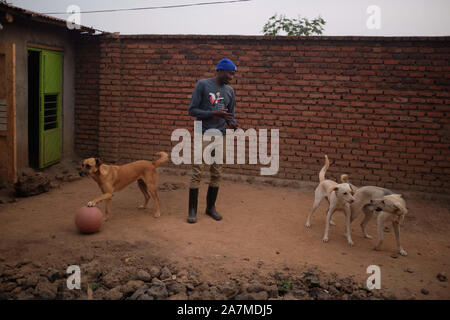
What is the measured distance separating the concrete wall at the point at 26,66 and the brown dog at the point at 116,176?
2873 millimetres

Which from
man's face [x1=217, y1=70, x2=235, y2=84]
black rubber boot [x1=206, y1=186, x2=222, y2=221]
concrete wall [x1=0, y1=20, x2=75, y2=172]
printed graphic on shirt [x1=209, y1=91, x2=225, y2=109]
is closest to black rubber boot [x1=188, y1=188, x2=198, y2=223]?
black rubber boot [x1=206, y1=186, x2=222, y2=221]

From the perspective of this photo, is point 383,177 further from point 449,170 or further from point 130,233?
point 130,233

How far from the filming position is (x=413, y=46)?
23.7 feet

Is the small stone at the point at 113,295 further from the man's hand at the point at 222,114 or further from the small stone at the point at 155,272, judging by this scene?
the man's hand at the point at 222,114

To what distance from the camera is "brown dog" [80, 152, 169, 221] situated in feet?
17.0

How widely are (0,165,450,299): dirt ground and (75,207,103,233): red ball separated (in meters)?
0.11

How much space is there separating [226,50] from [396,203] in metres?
4.90

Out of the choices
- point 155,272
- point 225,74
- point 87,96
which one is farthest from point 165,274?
point 87,96

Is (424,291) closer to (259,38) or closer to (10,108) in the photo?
(259,38)

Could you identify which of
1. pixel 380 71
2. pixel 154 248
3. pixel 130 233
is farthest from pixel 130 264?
pixel 380 71

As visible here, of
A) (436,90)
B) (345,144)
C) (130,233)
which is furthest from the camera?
(345,144)

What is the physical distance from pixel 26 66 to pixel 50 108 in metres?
1.19

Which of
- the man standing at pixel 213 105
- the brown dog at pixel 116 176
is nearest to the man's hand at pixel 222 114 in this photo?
the man standing at pixel 213 105

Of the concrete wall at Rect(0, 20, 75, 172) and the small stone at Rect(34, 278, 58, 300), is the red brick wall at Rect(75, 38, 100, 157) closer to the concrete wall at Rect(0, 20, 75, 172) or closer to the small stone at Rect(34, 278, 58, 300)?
the concrete wall at Rect(0, 20, 75, 172)
